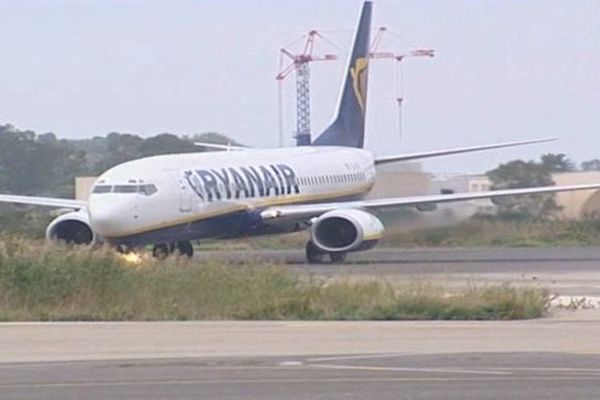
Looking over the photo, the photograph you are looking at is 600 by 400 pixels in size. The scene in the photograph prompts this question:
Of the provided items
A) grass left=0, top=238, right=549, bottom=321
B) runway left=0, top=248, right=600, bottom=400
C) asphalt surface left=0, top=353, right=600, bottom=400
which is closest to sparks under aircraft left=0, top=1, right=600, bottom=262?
grass left=0, top=238, right=549, bottom=321

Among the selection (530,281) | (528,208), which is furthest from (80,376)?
(528,208)

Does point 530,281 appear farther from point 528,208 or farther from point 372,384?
point 528,208

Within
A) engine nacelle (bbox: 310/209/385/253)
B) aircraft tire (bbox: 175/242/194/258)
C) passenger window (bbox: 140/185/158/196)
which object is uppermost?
passenger window (bbox: 140/185/158/196)

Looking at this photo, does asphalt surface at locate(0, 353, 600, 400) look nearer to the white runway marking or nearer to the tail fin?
the white runway marking

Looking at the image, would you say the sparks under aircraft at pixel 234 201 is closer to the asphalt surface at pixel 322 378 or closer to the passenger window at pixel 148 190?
the passenger window at pixel 148 190

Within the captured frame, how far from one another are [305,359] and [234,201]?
26.8 meters

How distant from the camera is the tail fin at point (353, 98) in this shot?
59.4 m

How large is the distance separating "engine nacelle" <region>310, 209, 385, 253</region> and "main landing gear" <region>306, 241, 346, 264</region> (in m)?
0.26

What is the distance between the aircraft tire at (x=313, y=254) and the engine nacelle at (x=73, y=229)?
19.5 ft

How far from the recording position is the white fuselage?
43375mm

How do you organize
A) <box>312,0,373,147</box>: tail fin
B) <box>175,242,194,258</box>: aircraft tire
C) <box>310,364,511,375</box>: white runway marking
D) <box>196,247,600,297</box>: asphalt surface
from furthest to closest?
<box>312,0,373,147</box>: tail fin, <box>175,242,194,258</box>: aircraft tire, <box>196,247,600,297</box>: asphalt surface, <box>310,364,511,375</box>: white runway marking

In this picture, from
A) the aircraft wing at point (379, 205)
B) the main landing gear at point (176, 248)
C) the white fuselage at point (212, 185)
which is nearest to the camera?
the white fuselage at point (212, 185)

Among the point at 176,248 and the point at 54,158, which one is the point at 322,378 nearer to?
the point at 176,248

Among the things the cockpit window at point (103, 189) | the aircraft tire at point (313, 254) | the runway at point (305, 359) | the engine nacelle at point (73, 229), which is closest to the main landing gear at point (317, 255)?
the aircraft tire at point (313, 254)
